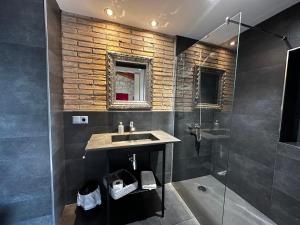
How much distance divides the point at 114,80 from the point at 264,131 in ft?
6.76

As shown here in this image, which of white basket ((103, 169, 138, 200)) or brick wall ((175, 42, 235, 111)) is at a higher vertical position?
brick wall ((175, 42, 235, 111))

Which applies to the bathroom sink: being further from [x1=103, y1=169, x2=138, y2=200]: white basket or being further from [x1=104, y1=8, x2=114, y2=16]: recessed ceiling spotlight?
[x1=104, y1=8, x2=114, y2=16]: recessed ceiling spotlight

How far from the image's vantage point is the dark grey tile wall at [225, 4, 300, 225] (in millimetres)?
1491

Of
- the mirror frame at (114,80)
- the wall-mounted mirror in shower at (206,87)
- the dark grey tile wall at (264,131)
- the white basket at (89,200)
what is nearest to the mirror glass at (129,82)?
the mirror frame at (114,80)

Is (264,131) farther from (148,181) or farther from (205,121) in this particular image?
(148,181)

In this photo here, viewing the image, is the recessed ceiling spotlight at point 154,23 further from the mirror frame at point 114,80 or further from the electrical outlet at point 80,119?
the electrical outlet at point 80,119

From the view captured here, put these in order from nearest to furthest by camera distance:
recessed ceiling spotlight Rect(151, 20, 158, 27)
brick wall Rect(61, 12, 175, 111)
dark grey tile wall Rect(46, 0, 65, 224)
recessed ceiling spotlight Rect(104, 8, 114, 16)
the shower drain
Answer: dark grey tile wall Rect(46, 0, 65, 224)
recessed ceiling spotlight Rect(104, 8, 114, 16)
brick wall Rect(61, 12, 175, 111)
recessed ceiling spotlight Rect(151, 20, 158, 27)
the shower drain

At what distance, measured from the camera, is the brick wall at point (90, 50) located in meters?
1.65

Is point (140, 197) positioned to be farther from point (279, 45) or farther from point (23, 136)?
point (279, 45)

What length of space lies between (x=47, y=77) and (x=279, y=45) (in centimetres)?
255

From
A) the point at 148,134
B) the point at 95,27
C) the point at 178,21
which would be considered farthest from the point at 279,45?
the point at 95,27

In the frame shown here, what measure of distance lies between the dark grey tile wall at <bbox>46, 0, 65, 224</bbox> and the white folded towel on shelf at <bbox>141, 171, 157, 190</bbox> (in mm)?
944

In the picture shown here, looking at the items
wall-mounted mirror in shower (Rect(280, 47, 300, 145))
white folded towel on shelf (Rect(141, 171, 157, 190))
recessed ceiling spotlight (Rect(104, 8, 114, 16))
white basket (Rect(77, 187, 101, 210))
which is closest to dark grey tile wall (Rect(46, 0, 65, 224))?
white basket (Rect(77, 187, 101, 210))

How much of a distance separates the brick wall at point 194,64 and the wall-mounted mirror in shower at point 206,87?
61mm
